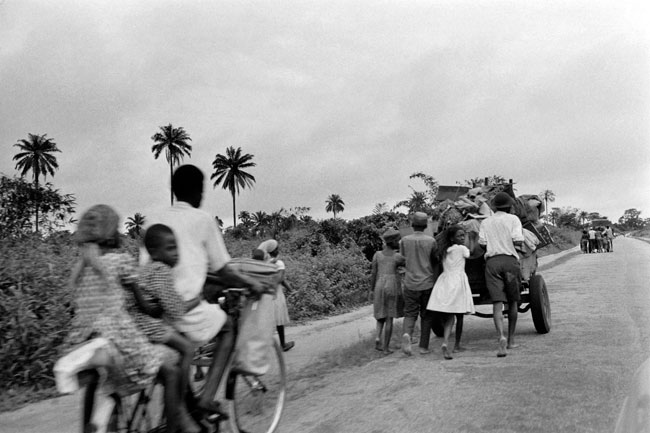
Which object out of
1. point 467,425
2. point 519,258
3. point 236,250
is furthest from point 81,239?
point 236,250

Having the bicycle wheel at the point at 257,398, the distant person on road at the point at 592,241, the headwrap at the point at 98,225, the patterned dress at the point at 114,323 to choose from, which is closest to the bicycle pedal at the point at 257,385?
the bicycle wheel at the point at 257,398

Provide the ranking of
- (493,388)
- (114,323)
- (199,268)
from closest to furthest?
1. (114,323)
2. (199,268)
3. (493,388)

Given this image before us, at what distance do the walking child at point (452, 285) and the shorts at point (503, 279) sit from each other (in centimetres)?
29

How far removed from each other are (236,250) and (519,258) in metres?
9.10

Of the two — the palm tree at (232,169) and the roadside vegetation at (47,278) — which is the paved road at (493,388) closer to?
the roadside vegetation at (47,278)

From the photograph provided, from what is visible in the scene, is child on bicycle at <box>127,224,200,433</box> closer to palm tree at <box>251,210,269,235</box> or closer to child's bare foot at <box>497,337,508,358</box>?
child's bare foot at <box>497,337,508,358</box>

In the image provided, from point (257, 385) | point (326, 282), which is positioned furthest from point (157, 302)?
point (326, 282)

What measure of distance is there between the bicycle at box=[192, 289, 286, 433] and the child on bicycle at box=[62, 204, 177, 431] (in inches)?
25.5

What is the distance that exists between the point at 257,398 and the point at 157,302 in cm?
135

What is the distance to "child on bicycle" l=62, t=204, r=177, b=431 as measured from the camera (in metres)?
3.26

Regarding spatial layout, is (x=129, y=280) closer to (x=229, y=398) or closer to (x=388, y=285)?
(x=229, y=398)

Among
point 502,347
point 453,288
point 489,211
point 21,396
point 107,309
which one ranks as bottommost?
point 21,396

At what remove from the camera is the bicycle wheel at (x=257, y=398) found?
4.21 m

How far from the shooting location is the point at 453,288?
7.62 metres
